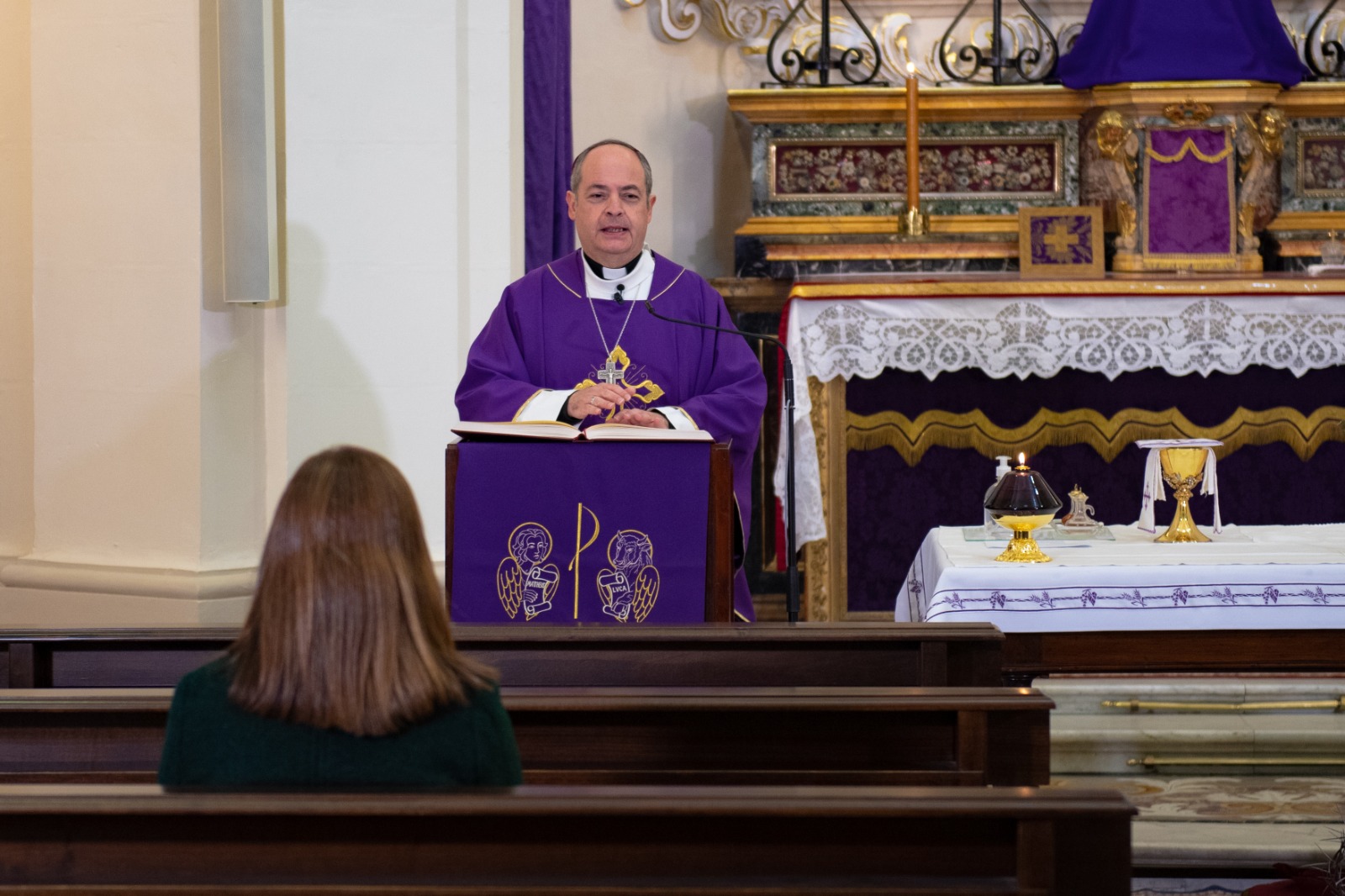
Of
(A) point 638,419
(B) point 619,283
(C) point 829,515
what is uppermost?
(B) point 619,283

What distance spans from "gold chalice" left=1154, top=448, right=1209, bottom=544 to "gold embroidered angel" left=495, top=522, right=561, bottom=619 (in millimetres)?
1981

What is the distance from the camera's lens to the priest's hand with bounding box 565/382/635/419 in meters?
3.74

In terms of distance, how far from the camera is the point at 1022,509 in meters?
4.18

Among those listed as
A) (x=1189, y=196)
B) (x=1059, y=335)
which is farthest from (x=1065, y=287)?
(x=1189, y=196)

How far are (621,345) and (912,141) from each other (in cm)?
238

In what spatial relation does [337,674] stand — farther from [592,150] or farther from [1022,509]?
[1022,509]

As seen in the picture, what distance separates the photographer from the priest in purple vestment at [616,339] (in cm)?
401

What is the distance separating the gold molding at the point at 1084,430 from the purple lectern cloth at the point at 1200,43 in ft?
4.58

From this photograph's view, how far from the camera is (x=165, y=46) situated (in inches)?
202

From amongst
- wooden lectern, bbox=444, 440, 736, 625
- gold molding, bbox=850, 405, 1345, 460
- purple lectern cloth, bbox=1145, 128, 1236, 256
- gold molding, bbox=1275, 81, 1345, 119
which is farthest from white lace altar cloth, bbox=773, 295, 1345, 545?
wooden lectern, bbox=444, 440, 736, 625

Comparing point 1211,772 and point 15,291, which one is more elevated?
point 15,291

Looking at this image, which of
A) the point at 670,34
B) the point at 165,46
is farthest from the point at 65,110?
the point at 670,34

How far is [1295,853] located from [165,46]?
4.11 m

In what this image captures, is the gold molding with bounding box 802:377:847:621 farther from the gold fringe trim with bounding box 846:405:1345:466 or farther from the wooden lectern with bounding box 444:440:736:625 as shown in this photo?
the wooden lectern with bounding box 444:440:736:625
